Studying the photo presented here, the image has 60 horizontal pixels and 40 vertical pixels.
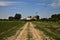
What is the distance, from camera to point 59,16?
178 meters
